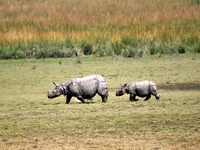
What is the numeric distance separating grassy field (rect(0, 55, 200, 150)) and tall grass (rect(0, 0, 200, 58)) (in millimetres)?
4637

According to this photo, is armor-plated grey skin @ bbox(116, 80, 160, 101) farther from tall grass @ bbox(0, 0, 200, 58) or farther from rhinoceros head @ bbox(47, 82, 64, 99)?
tall grass @ bbox(0, 0, 200, 58)

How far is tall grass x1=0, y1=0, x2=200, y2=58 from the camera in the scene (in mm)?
23312

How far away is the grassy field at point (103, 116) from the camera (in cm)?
940

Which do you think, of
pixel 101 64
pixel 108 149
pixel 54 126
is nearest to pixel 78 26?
pixel 101 64

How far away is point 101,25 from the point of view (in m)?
25.8

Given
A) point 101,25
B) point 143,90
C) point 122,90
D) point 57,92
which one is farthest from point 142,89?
point 101,25

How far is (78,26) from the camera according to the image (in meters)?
25.9

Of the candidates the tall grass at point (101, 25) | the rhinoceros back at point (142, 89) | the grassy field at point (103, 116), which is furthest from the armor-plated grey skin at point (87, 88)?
the tall grass at point (101, 25)

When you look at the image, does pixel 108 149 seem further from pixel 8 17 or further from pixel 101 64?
pixel 8 17

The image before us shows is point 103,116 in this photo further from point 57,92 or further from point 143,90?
point 57,92

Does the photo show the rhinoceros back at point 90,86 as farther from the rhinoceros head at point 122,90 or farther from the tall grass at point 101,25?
the tall grass at point 101,25

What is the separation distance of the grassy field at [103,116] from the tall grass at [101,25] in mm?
4637

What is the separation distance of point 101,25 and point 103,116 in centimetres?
1478

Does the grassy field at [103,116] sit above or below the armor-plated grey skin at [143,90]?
below
